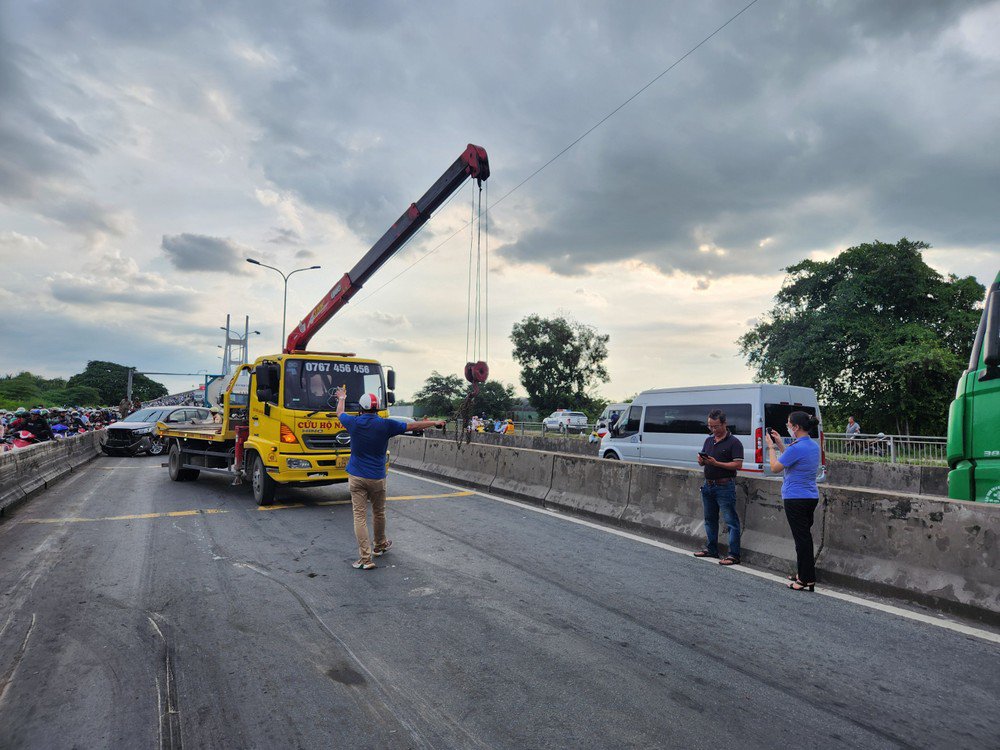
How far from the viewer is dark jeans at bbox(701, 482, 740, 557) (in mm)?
6535

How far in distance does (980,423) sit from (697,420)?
8.06 meters

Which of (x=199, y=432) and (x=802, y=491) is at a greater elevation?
(x=199, y=432)

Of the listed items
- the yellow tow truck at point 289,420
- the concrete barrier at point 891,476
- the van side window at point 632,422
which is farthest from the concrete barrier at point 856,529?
the concrete barrier at point 891,476

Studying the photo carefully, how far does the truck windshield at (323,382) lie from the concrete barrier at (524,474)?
2731 millimetres

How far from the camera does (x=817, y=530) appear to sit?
616 cm

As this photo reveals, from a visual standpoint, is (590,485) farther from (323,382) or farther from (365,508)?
(323,382)

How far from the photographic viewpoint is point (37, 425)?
1558 centimetres

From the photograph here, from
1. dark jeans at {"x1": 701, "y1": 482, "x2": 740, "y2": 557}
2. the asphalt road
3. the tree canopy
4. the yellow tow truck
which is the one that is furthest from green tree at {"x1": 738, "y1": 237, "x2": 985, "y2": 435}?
the tree canopy

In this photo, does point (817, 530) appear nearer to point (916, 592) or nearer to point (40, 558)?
point (916, 592)

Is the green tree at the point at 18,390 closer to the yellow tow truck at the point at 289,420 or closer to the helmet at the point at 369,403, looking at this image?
the yellow tow truck at the point at 289,420

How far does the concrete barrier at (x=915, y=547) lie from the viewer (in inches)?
192

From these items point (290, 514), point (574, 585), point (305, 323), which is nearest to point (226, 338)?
point (305, 323)

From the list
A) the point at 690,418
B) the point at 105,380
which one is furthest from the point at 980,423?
the point at 105,380

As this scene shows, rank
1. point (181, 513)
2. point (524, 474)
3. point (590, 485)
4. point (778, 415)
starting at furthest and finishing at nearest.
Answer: point (778, 415), point (524, 474), point (590, 485), point (181, 513)
